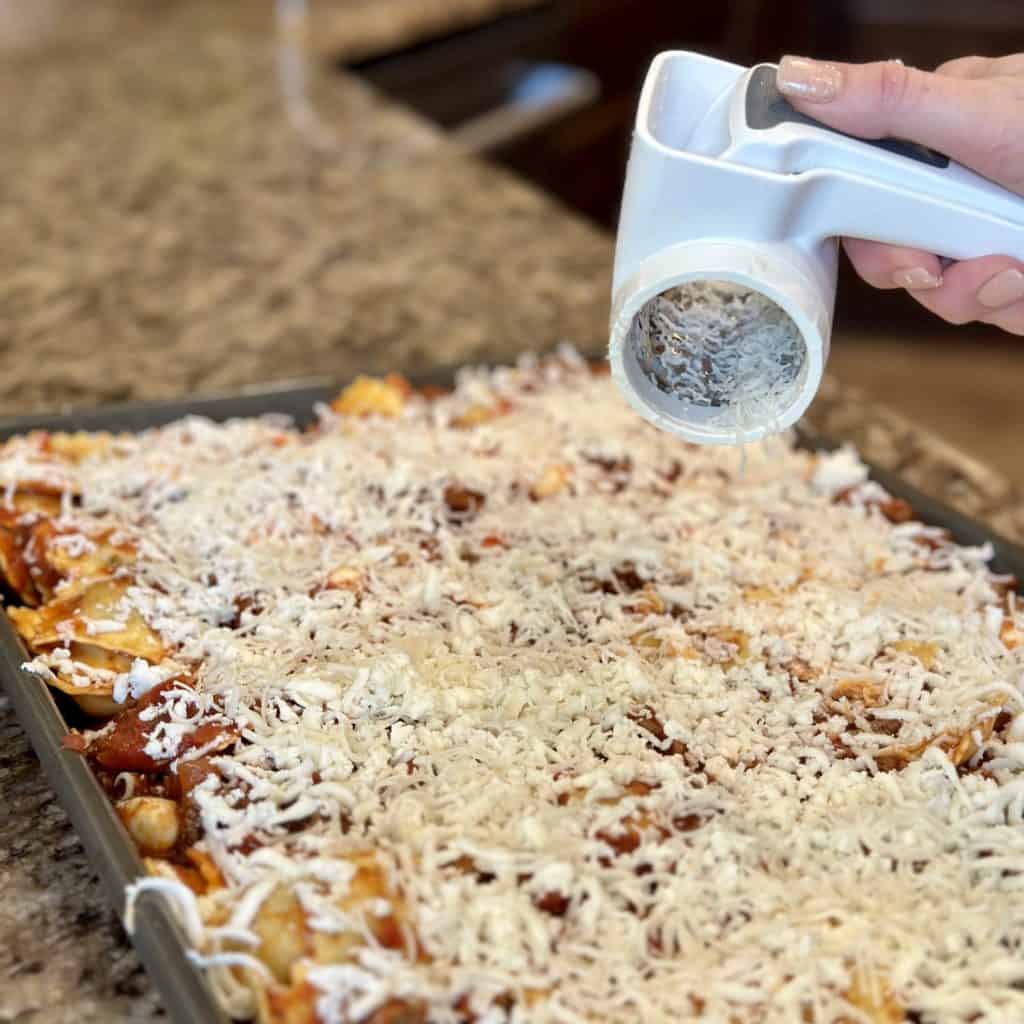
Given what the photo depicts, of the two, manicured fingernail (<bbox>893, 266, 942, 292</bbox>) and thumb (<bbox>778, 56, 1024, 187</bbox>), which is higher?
thumb (<bbox>778, 56, 1024, 187</bbox>)

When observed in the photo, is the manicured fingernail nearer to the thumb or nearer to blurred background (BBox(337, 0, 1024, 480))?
the thumb

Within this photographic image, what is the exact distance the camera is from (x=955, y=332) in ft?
12.1

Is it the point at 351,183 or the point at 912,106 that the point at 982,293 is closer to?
the point at 912,106

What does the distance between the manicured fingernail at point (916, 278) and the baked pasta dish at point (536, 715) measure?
320 millimetres

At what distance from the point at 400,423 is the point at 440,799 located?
0.66m

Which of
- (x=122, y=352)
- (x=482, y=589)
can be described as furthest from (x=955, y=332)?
(x=482, y=589)

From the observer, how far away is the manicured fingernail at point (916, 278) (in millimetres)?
991

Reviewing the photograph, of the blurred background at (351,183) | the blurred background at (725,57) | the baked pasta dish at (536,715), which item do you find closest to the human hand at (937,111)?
the baked pasta dish at (536,715)

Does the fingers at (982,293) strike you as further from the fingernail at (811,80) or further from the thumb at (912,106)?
the fingernail at (811,80)

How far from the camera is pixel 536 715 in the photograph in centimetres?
102

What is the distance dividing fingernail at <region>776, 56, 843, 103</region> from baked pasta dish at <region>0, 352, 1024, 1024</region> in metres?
0.48

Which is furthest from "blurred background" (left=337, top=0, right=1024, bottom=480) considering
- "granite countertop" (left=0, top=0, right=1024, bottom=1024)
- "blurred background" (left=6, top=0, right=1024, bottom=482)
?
"granite countertop" (left=0, top=0, right=1024, bottom=1024)

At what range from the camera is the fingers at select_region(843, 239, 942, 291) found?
3.24ft

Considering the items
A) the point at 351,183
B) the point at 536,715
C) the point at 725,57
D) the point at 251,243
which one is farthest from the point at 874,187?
the point at 725,57
